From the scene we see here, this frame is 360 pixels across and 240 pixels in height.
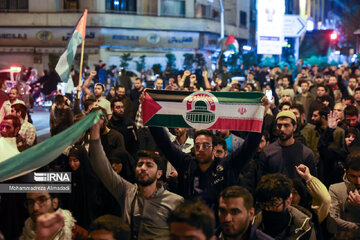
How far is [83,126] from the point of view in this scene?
15.9 feet

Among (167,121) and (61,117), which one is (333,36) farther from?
(167,121)

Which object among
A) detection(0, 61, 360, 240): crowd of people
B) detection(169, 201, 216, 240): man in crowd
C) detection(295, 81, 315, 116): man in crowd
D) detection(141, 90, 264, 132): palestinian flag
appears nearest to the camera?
detection(169, 201, 216, 240): man in crowd

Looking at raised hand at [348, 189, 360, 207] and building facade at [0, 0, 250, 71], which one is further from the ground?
building facade at [0, 0, 250, 71]

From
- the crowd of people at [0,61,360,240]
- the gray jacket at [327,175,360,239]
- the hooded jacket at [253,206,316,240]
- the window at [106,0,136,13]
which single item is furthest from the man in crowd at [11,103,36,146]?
the window at [106,0,136,13]

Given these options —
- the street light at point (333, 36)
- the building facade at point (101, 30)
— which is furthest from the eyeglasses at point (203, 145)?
the street light at point (333, 36)

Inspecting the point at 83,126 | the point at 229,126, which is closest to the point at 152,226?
the point at 83,126

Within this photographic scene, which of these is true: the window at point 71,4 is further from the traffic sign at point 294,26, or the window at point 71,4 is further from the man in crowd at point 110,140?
the man in crowd at point 110,140

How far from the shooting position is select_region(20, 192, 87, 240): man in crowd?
4.78m

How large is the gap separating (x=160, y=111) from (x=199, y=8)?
141 ft

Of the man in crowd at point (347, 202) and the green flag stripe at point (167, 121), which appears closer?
the man in crowd at point (347, 202)

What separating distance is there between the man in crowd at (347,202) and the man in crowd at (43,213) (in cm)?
222

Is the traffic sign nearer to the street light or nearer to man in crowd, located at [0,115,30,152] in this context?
the street light

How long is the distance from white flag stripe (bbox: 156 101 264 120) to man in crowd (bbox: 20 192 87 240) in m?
1.86

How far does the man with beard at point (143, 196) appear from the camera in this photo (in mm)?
4914
